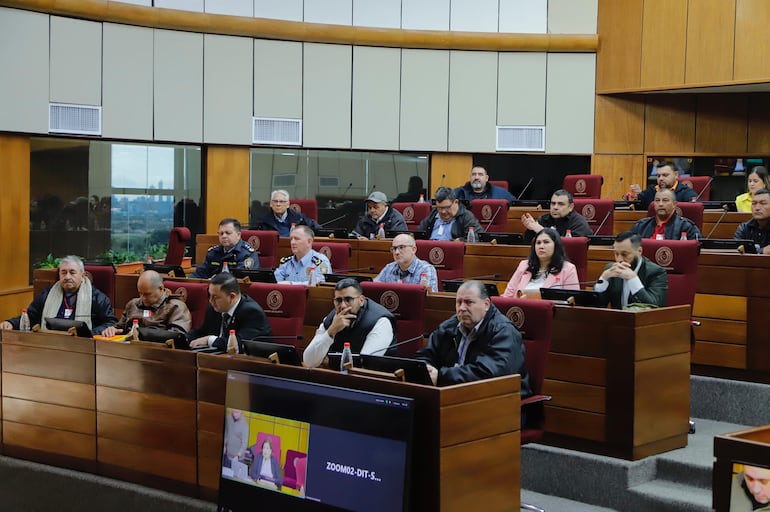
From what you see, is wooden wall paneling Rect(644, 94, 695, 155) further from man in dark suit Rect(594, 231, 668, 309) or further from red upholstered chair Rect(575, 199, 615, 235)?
man in dark suit Rect(594, 231, 668, 309)

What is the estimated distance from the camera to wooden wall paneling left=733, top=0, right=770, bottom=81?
10.1 meters

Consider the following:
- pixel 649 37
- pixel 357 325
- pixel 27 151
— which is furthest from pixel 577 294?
pixel 649 37

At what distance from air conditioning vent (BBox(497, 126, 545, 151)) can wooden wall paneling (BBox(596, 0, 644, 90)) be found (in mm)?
958

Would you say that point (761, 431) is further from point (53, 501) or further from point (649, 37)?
point (649, 37)

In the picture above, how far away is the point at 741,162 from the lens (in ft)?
37.7

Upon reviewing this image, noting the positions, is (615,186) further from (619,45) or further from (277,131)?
(277,131)

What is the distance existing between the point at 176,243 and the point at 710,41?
6.47 m

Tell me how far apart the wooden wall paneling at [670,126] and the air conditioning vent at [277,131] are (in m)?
4.38

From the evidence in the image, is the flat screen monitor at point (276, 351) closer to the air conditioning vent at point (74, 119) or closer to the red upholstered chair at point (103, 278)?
the red upholstered chair at point (103, 278)

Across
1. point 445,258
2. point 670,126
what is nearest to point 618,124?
point 670,126

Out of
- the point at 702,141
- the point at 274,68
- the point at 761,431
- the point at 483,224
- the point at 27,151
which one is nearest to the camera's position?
the point at 761,431

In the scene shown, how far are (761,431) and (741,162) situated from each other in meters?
9.87

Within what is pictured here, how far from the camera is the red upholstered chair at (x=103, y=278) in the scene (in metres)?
6.43

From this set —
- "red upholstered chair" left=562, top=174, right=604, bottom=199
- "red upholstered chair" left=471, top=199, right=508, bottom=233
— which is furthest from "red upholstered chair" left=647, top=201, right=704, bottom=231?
"red upholstered chair" left=562, top=174, right=604, bottom=199
